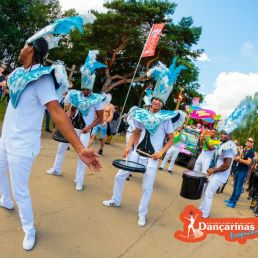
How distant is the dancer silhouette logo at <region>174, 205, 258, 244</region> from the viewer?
16.4 ft

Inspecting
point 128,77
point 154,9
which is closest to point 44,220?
point 154,9

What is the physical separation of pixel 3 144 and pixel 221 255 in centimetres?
326

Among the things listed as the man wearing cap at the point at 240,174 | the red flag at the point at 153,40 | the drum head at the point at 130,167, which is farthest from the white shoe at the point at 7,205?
the red flag at the point at 153,40

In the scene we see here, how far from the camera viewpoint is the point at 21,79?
313 cm

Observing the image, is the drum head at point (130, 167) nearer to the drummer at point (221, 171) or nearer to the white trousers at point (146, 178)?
→ the white trousers at point (146, 178)

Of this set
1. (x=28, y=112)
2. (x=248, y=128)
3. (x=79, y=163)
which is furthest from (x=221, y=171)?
(x=248, y=128)

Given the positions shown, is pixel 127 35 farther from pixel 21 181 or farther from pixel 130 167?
pixel 21 181

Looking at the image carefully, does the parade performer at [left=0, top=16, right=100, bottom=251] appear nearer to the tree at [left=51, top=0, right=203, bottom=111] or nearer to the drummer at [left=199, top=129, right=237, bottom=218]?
the drummer at [left=199, top=129, right=237, bottom=218]

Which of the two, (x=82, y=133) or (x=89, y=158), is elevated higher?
(x=89, y=158)

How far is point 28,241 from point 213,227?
3.52 meters

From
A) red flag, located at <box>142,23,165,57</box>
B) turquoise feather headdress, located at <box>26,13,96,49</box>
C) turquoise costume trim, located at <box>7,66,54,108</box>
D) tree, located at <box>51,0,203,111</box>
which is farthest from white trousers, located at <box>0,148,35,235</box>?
tree, located at <box>51,0,203,111</box>

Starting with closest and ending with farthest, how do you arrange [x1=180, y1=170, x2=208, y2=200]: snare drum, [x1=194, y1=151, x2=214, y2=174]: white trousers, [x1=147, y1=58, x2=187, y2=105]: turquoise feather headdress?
1. [x1=147, y1=58, x2=187, y2=105]: turquoise feather headdress
2. [x1=180, y1=170, x2=208, y2=200]: snare drum
3. [x1=194, y1=151, x2=214, y2=174]: white trousers

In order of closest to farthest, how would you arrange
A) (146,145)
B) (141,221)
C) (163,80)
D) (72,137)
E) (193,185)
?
(72,137) < (141,221) < (146,145) < (163,80) < (193,185)

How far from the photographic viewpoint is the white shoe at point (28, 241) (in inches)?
133
